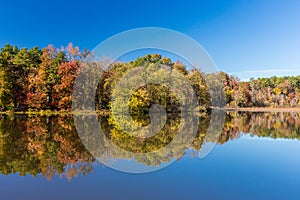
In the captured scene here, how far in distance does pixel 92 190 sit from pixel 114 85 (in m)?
20.8

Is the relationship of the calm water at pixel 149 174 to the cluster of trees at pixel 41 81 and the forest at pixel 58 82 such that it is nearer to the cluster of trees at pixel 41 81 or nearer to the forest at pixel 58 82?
the forest at pixel 58 82

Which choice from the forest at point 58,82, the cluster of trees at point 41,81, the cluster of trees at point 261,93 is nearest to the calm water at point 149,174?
the forest at point 58,82

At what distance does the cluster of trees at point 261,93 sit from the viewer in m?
52.0

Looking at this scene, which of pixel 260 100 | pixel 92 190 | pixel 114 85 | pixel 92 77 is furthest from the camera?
pixel 260 100

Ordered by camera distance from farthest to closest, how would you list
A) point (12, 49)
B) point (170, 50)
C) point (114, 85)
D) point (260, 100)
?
point (260, 100) < point (12, 49) < point (114, 85) < point (170, 50)

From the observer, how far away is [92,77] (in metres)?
27.3

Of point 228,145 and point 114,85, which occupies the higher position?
Result: point 114,85

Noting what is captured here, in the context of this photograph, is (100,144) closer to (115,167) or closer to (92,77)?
(115,167)

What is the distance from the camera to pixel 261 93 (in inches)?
2328

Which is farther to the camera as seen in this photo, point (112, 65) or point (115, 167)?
point (112, 65)

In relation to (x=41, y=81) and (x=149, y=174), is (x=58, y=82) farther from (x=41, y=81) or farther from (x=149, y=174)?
(x=149, y=174)

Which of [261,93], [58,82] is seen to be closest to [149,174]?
[58,82]

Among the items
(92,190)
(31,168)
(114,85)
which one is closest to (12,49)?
(114,85)

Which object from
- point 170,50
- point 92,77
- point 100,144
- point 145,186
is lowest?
point 145,186
